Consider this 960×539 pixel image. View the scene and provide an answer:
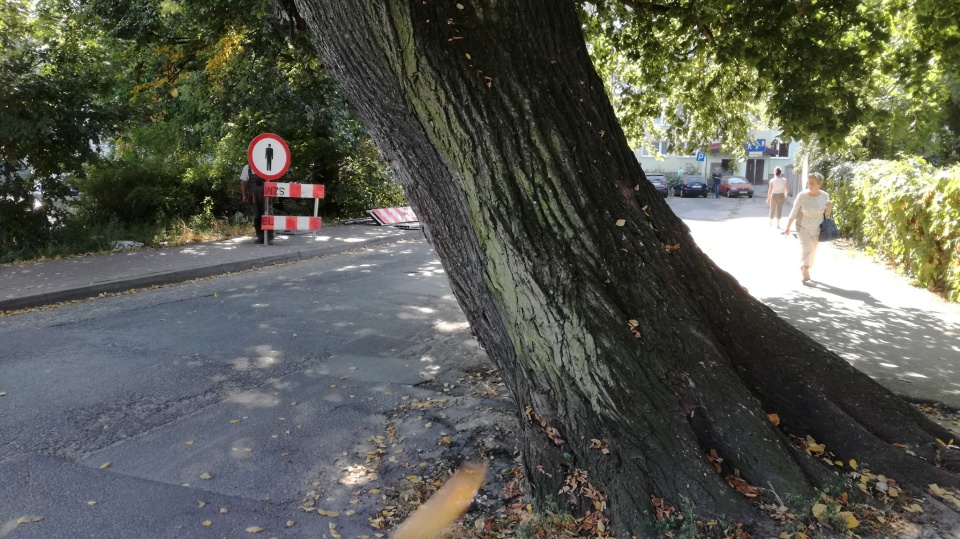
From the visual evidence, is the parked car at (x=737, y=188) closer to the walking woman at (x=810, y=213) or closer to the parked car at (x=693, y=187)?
the parked car at (x=693, y=187)

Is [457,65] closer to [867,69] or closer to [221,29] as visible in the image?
[867,69]

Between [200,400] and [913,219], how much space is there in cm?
1068

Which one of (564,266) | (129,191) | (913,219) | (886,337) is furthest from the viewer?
(129,191)

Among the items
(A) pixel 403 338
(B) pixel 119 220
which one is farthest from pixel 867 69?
(B) pixel 119 220

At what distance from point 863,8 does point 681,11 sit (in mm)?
1917

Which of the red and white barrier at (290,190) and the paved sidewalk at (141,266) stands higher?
the red and white barrier at (290,190)

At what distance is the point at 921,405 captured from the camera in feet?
17.3

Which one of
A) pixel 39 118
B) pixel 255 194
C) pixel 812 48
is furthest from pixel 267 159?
pixel 812 48

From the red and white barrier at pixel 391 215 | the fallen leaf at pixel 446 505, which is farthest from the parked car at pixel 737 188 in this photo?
the fallen leaf at pixel 446 505

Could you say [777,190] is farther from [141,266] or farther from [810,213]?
[141,266]

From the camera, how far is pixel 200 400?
510 cm

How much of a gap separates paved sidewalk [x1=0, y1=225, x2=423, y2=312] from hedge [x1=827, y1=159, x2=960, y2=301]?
9.79 m

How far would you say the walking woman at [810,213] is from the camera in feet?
34.3

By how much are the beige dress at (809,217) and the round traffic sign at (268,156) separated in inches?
346
